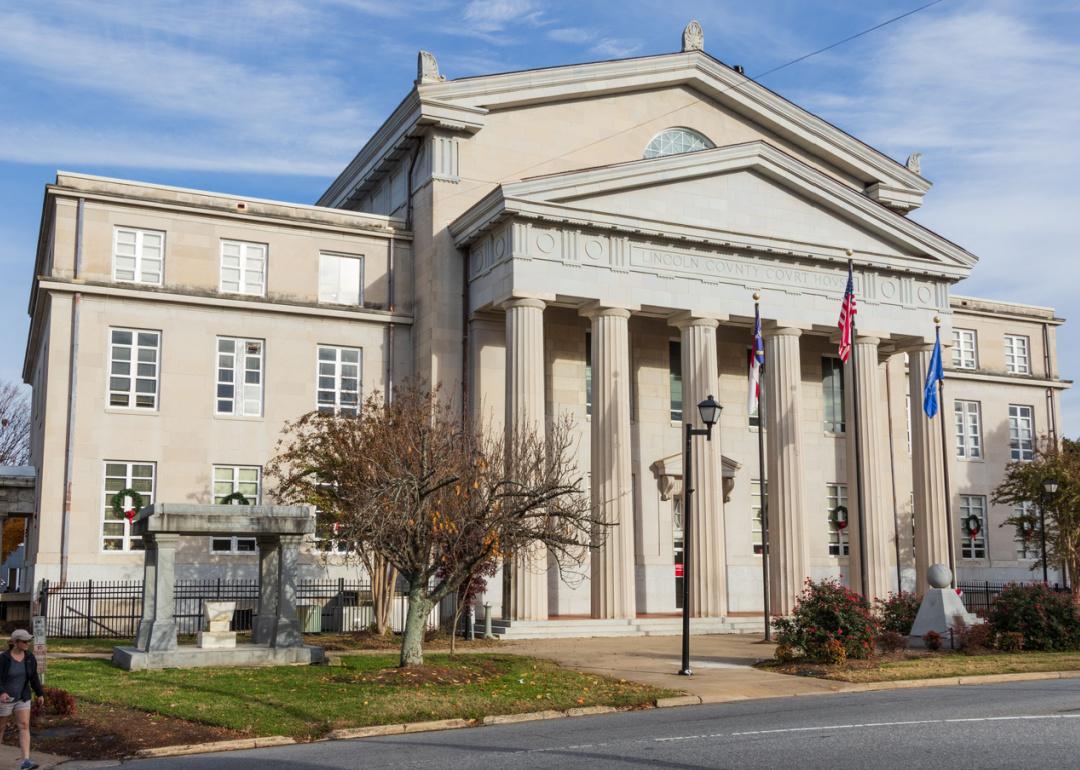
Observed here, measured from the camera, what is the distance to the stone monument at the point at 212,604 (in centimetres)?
2130

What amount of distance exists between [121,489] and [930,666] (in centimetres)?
2141

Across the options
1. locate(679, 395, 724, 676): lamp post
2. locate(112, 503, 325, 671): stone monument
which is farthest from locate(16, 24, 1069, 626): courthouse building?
locate(112, 503, 325, 671): stone monument

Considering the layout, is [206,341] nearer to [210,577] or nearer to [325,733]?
[210,577]

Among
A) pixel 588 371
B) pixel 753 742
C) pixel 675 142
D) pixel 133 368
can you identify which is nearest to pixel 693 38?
pixel 675 142

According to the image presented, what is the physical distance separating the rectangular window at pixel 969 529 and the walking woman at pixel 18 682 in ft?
124

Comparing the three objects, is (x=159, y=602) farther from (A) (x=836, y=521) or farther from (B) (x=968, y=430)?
(B) (x=968, y=430)

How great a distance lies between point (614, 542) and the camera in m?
32.0

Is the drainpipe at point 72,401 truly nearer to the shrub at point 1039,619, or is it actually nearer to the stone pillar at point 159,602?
the stone pillar at point 159,602

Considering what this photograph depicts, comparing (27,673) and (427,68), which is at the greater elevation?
(427,68)

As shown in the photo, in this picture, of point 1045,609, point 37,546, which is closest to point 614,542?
point 1045,609

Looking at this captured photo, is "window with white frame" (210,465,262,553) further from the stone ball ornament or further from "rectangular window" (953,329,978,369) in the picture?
"rectangular window" (953,329,978,369)

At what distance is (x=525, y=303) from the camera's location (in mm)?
32094

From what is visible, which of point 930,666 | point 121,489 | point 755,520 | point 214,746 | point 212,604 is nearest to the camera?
point 214,746

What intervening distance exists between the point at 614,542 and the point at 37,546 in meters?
15.5
